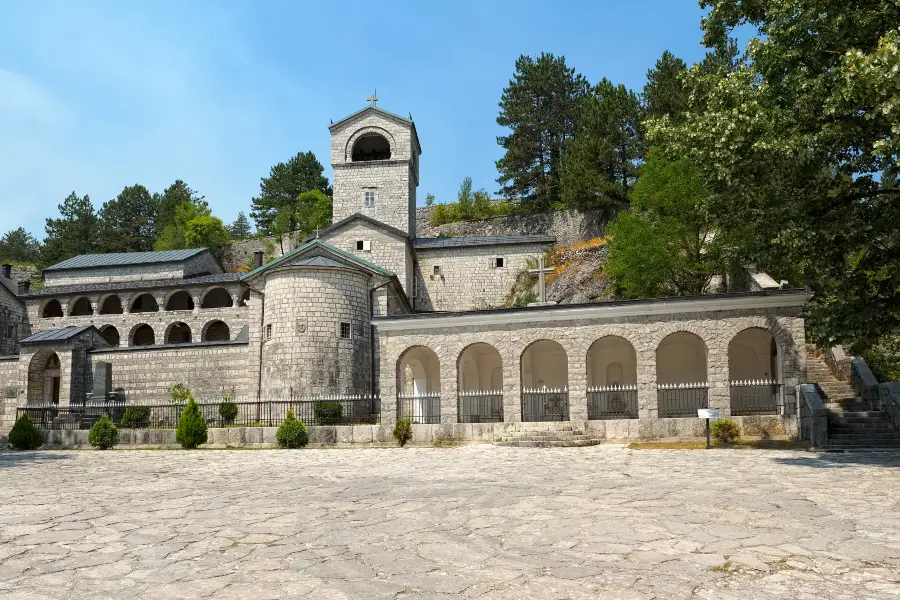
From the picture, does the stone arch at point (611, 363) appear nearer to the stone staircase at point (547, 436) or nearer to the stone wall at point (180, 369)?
the stone staircase at point (547, 436)

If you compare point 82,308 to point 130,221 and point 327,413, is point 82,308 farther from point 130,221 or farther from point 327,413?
point 327,413

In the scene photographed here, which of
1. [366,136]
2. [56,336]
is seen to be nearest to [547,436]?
[56,336]

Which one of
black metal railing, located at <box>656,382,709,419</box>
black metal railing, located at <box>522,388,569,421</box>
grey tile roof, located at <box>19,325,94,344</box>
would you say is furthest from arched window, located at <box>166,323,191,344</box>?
black metal railing, located at <box>656,382,709,419</box>

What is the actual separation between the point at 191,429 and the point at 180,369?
10487 mm

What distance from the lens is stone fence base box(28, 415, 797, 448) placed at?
18.3 metres

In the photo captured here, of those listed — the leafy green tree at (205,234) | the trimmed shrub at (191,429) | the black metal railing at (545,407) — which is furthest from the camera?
the leafy green tree at (205,234)

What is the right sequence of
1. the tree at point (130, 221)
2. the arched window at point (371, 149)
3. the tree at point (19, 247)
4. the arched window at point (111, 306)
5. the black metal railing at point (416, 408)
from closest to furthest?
the black metal railing at point (416, 408)
the arched window at point (371, 149)
the arched window at point (111, 306)
the tree at point (130, 221)
the tree at point (19, 247)

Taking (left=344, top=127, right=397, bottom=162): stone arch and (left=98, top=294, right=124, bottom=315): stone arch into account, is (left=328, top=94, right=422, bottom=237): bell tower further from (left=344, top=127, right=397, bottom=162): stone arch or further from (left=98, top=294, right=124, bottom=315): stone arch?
(left=98, top=294, right=124, bottom=315): stone arch

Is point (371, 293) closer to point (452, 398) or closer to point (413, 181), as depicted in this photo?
point (452, 398)

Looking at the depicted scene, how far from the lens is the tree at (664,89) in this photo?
40.9 meters

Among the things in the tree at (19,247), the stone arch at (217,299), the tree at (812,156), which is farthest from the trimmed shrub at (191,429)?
the tree at (19,247)

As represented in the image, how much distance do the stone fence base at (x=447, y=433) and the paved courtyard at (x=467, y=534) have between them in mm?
5522

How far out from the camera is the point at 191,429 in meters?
20.2

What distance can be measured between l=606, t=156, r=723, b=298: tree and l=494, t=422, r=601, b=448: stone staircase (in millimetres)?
9300
